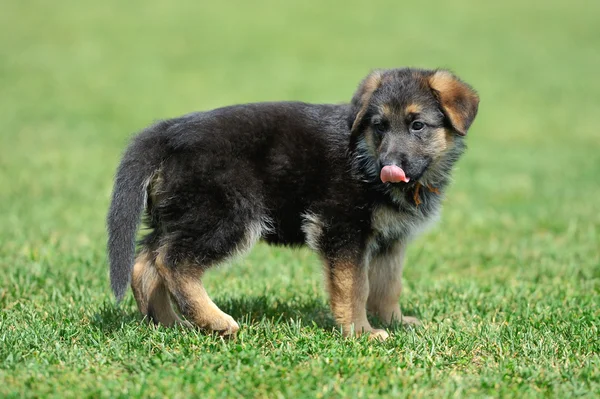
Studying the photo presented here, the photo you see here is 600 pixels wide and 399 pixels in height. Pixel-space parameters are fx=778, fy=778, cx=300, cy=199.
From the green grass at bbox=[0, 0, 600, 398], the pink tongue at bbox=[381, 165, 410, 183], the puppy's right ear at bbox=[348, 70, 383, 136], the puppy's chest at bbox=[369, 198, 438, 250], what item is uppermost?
the puppy's right ear at bbox=[348, 70, 383, 136]

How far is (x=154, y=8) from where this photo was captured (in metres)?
28.6

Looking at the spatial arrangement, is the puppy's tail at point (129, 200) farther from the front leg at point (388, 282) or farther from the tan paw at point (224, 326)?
the front leg at point (388, 282)

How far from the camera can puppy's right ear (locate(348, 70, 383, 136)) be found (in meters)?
4.98

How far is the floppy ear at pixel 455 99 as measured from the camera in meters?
4.92

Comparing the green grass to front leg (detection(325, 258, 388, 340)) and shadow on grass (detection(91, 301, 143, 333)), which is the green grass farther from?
front leg (detection(325, 258, 388, 340))

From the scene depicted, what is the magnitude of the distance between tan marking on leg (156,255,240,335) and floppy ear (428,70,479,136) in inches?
72.6

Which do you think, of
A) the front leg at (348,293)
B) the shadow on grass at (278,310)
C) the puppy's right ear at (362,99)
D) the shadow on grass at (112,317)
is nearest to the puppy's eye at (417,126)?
the puppy's right ear at (362,99)

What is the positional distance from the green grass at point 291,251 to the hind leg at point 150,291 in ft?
0.53

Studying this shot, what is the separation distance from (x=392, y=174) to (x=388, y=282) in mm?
1102

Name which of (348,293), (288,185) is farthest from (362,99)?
(348,293)

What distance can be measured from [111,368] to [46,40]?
20.9 meters

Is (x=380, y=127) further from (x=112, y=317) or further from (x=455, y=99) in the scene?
(x=112, y=317)

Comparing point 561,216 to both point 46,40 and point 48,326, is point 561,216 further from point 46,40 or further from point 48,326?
point 46,40

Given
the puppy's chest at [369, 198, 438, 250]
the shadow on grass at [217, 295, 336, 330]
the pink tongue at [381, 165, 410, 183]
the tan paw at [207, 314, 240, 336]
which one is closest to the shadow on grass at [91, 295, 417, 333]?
the shadow on grass at [217, 295, 336, 330]
